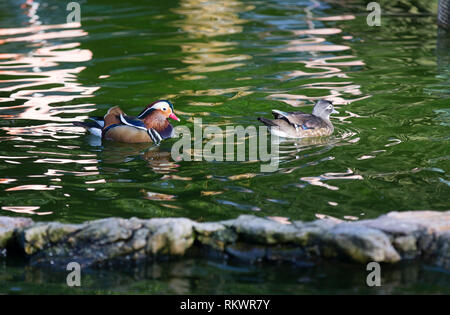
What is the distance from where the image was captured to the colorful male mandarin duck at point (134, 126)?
33.8 ft

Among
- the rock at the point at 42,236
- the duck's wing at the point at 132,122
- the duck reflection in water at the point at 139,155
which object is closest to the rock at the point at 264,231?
the rock at the point at 42,236

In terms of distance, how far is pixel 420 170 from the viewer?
28.5 ft

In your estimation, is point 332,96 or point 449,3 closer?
point 332,96

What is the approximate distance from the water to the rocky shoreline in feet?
2.47

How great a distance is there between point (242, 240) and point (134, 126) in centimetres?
396

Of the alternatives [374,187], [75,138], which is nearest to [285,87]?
[75,138]

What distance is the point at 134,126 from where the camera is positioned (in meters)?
10.3

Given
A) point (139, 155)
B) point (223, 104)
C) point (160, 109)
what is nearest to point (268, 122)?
point (160, 109)

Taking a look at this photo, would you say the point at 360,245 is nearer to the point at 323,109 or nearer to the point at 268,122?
the point at 268,122

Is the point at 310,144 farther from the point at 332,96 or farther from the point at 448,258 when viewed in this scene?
the point at 448,258

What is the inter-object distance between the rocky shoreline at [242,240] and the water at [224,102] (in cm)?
75

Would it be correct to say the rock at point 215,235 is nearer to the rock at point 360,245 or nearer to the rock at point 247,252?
the rock at point 247,252

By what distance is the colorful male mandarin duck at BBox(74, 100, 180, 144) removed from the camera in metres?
10.3

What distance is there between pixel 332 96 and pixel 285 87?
0.98 meters
